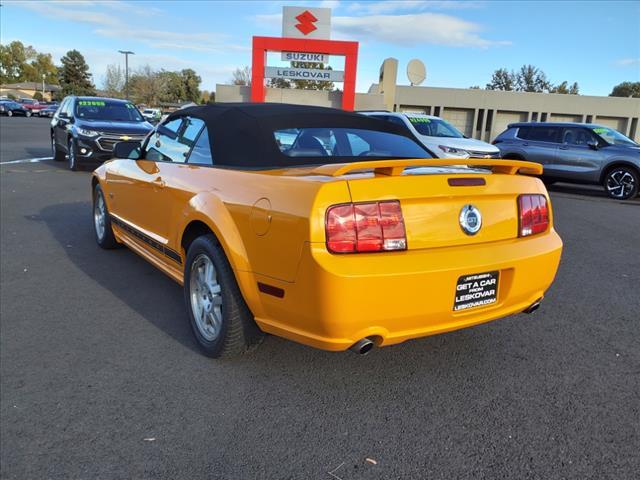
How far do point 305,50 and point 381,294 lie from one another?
2277cm


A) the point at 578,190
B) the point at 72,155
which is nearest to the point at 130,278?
the point at 72,155

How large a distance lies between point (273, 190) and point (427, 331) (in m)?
1.07

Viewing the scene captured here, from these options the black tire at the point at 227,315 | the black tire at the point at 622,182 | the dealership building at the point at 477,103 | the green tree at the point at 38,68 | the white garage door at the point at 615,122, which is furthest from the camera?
the green tree at the point at 38,68

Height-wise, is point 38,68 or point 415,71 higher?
point 38,68

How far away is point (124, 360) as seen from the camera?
10.8 feet

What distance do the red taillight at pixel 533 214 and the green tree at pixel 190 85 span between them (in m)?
99.9

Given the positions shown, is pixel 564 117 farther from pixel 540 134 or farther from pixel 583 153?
pixel 583 153

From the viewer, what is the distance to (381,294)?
2.51 m

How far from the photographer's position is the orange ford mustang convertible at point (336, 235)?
2.51 metres

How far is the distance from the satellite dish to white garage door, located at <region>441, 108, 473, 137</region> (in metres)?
5.71

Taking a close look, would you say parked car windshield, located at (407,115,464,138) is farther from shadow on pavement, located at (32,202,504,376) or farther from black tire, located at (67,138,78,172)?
shadow on pavement, located at (32,202,504,376)

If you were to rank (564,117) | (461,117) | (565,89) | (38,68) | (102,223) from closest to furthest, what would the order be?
(102,223) → (564,117) → (461,117) → (565,89) → (38,68)

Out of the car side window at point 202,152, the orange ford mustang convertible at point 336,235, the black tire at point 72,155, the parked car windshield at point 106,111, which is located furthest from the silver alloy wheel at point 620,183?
the black tire at point 72,155

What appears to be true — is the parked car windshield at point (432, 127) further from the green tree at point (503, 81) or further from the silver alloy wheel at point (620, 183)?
the green tree at point (503, 81)
